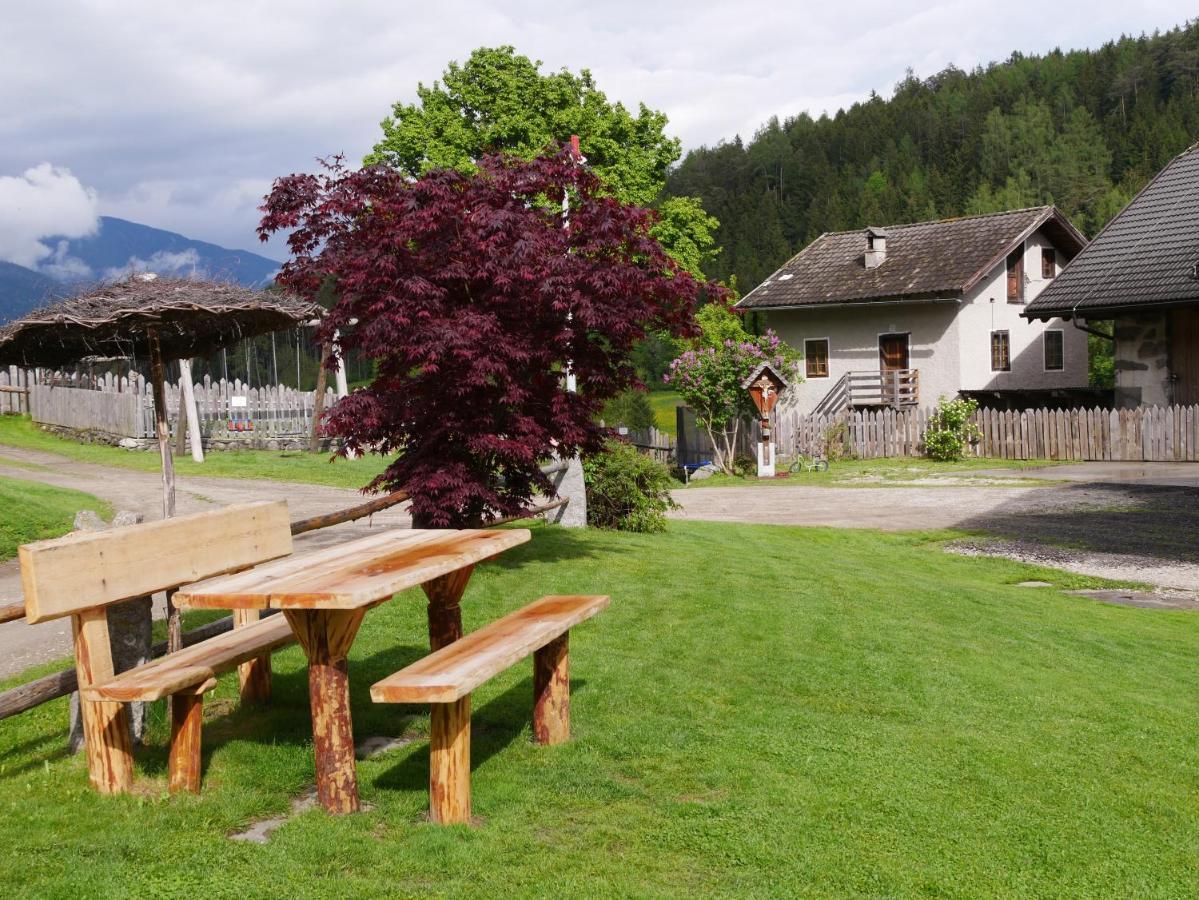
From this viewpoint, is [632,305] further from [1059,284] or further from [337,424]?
[1059,284]

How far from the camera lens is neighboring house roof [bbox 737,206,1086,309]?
36156 millimetres

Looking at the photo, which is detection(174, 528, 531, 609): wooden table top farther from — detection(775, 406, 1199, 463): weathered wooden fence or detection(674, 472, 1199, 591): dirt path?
detection(775, 406, 1199, 463): weathered wooden fence

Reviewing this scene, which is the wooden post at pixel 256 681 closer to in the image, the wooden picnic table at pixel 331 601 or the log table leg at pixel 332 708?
the wooden picnic table at pixel 331 601

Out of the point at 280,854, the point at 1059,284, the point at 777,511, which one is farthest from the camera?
the point at 1059,284

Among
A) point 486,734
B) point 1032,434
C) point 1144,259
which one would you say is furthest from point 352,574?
point 1144,259

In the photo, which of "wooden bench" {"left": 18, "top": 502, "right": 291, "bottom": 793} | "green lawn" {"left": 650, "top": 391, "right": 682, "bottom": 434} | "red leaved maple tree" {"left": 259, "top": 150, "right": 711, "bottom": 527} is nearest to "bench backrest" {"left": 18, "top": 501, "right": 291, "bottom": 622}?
"wooden bench" {"left": 18, "top": 502, "right": 291, "bottom": 793}

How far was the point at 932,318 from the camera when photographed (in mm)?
36719

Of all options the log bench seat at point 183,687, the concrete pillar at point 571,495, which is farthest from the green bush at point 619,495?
the log bench seat at point 183,687

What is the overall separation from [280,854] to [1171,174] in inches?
1311

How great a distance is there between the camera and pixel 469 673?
5078 millimetres

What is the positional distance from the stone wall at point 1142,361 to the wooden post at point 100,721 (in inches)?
1152

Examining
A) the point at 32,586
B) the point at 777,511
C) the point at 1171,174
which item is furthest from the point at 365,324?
the point at 1171,174

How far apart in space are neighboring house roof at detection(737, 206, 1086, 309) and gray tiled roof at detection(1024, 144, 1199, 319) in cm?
446

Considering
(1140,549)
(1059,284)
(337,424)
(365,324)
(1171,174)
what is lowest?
(1140,549)
